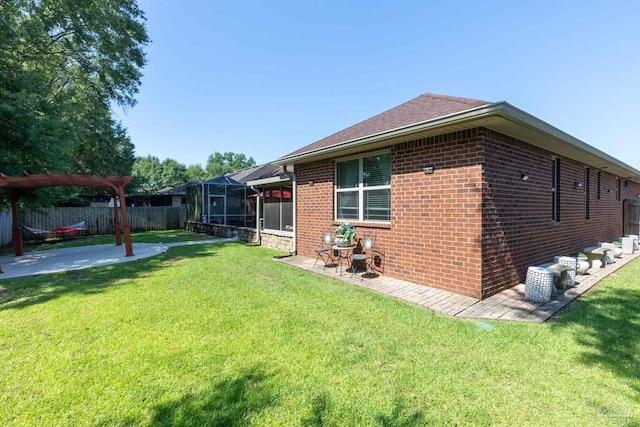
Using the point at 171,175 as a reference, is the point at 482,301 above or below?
below

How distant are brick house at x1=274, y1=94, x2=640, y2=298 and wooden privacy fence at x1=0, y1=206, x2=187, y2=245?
1523cm

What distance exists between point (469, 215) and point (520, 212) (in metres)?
1.66

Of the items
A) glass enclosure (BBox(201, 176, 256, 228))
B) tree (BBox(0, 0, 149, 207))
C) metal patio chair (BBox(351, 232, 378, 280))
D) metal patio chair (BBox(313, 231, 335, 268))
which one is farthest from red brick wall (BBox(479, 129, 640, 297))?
glass enclosure (BBox(201, 176, 256, 228))

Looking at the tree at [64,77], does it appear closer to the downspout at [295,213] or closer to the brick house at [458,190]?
the downspout at [295,213]

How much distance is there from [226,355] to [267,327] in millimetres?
744

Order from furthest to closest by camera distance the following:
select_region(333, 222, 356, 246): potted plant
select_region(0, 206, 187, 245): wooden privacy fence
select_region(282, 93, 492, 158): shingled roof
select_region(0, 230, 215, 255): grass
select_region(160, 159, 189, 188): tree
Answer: select_region(160, 159, 189, 188): tree
select_region(0, 206, 187, 245): wooden privacy fence
select_region(0, 230, 215, 255): grass
select_region(333, 222, 356, 246): potted plant
select_region(282, 93, 492, 158): shingled roof

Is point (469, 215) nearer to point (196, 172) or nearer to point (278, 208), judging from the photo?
point (278, 208)

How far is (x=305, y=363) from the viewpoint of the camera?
9.09ft

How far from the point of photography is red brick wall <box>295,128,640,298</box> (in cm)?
457

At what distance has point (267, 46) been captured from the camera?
37.1 feet

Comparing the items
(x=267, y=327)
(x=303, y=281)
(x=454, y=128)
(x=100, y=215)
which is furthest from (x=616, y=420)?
(x=100, y=215)

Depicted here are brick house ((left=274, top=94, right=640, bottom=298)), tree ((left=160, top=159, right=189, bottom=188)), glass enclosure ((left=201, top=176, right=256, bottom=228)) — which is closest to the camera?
brick house ((left=274, top=94, right=640, bottom=298))

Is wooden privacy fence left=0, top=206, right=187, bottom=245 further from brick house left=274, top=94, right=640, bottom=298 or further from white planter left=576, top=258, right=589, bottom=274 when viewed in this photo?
white planter left=576, top=258, right=589, bottom=274

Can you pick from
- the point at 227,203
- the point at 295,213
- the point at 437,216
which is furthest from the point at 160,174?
the point at 437,216
